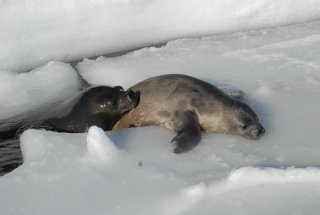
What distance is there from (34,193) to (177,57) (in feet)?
9.04

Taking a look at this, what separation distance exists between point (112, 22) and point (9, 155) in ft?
7.73

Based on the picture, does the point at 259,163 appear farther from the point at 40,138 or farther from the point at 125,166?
the point at 40,138

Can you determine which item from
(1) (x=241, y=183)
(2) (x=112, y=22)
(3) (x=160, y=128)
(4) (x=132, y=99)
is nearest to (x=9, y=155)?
(4) (x=132, y=99)

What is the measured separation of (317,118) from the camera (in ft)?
11.7

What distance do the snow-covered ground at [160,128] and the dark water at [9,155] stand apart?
0.21 metres

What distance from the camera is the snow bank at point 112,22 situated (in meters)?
5.02

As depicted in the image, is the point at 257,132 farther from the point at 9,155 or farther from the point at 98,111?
the point at 9,155

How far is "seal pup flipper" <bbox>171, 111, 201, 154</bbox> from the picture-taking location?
3117mm

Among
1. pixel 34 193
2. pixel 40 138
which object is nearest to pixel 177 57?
pixel 40 138

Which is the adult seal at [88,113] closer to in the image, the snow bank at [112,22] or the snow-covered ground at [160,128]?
the snow-covered ground at [160,128]

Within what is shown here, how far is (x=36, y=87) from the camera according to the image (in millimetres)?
4680

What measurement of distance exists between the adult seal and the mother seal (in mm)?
93

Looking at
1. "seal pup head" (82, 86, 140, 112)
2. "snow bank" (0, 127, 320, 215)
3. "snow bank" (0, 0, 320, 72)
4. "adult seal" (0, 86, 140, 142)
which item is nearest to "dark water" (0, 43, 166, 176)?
"adult seal" (0, 86, 140, 142)

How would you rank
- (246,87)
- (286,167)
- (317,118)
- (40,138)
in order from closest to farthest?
1. (286,167)
2. (40,138)
3. (317,118)
4. (246,87)
